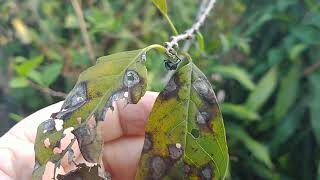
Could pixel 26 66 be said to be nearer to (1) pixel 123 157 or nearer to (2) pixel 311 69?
(1) pixel 123 157

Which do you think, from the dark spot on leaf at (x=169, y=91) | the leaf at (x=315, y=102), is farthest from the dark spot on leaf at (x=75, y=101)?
the leaf at (x=315, y=102)

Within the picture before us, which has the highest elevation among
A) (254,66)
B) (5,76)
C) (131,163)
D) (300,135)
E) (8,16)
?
(8,16)

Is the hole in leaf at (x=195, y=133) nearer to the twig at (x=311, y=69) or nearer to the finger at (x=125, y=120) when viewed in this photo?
the finger at (x=125, y=120)

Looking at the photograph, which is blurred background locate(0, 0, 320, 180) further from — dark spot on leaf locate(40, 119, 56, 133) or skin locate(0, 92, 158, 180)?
dark spot on leaf locate(40, 119, 56, 133)

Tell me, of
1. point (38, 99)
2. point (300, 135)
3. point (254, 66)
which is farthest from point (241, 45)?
point (38, 99)

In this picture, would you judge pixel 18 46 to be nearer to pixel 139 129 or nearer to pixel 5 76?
pixel 5 76

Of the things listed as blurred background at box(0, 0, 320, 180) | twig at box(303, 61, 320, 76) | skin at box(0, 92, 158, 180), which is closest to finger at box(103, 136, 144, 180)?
skin at box(0, 92, 158, 180)
